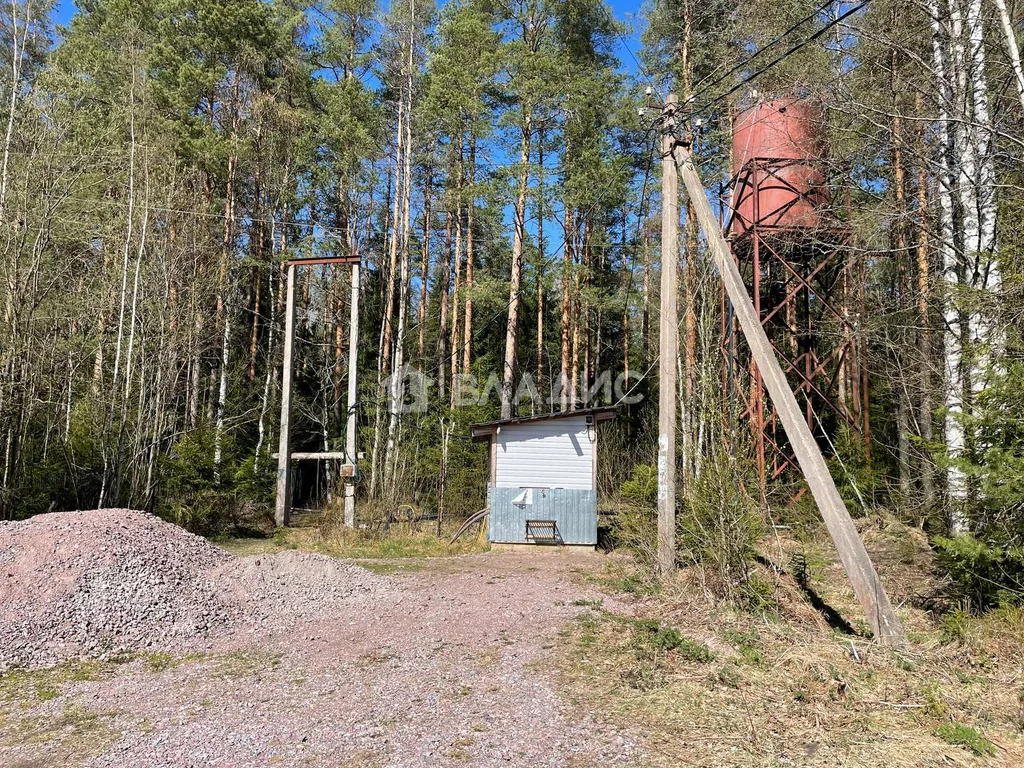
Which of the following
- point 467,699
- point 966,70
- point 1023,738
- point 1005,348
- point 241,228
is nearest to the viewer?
point 1023,738

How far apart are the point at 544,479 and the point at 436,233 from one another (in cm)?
1477

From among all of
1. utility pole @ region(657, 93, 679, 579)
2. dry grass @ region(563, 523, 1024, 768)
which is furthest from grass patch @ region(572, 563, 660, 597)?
dry grass @ region(563, 523, 1024, 768)

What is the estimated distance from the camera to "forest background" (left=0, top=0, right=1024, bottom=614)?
709cm

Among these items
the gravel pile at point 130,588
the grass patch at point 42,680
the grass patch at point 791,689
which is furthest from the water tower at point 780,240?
the grass patch at point 42,680

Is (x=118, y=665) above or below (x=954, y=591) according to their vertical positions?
below

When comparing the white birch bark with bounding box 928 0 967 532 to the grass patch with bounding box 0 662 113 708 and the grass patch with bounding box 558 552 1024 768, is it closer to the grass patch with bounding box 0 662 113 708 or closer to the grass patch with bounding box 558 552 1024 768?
the grass patch with bounding box 558 552 1024 768

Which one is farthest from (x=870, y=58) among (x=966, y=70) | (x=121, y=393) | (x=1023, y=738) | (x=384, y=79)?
(x=384, y=79)

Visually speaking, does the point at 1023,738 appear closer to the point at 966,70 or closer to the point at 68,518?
the point at 966,70

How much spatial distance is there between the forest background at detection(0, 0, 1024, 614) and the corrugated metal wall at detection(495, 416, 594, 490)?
141 cm

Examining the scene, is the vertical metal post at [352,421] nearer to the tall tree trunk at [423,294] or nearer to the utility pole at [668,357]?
the tall tree trunk at [423,294]

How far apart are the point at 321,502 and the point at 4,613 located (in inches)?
527

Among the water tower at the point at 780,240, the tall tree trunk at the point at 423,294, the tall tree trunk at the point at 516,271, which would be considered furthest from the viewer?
the tall tree trunk at the point at 423,294

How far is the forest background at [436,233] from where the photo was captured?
7086mm

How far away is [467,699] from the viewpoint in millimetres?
4559
